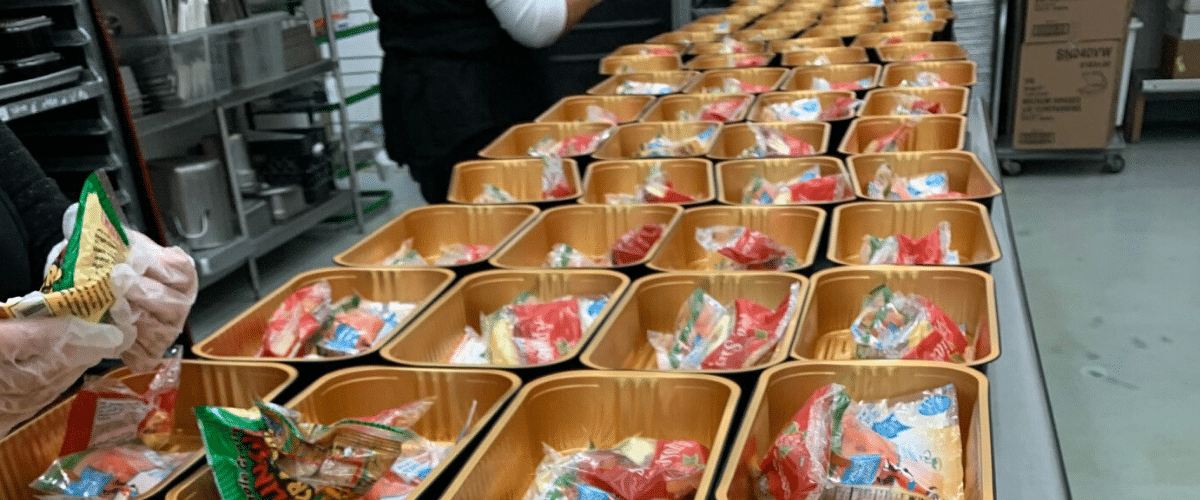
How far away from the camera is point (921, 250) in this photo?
4.92 ft

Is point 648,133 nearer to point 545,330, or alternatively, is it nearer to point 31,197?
point 545,330

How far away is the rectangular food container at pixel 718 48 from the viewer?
10.2 ft

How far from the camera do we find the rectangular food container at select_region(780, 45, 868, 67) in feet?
9.49

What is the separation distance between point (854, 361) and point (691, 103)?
1467 millimetres

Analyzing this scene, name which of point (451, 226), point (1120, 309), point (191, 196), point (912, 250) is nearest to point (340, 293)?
point (451, 226)

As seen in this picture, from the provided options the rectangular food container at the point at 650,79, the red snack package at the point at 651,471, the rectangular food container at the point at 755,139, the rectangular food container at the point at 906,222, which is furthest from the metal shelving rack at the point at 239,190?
the red snack package at the point at 651,471

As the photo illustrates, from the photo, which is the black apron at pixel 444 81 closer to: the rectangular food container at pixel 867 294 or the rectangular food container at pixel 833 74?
the rectangular food container at pixel 833 74

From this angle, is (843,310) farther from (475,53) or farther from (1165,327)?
(1165,327)

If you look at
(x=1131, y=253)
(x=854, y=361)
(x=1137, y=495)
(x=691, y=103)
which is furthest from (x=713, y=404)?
(x=1131, y=253)

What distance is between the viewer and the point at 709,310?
130 cm

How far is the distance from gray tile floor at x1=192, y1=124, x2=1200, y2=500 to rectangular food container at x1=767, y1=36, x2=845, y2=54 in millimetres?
1171

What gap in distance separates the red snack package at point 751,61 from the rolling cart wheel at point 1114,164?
2715 millimetres

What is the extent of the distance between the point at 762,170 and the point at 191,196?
2564 millimetres

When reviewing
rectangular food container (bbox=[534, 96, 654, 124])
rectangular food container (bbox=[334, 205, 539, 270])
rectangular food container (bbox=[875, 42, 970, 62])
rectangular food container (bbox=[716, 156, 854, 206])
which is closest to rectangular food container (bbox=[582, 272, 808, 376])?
rectangular food container (bbox=[334, 205, 539, 270])
